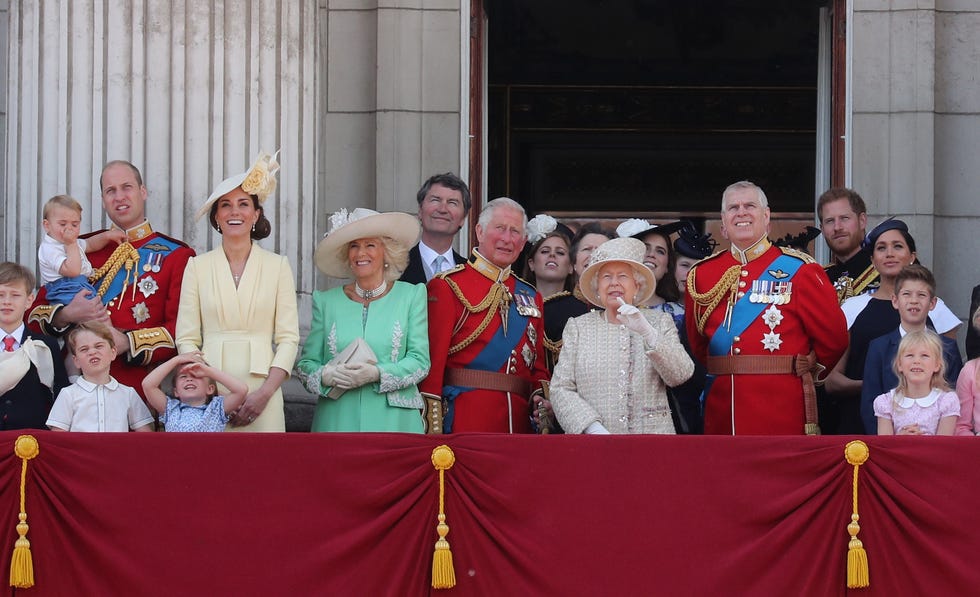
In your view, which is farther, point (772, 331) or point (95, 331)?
point (772, 331)

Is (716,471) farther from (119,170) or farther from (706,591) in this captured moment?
(119,170)

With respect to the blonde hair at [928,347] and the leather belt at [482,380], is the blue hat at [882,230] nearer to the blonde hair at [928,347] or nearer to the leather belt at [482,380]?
the blonde hair at [928,347]

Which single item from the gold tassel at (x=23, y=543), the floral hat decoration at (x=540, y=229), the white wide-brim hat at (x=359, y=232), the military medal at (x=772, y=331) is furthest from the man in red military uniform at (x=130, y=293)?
the military medal at (x=772, y=331)

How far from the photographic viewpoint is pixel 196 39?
9.02 m

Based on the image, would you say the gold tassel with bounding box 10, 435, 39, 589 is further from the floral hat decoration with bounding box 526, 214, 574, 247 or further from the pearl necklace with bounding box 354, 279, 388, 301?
the floral hat decoration with bounding box 526, 214, 574, 247

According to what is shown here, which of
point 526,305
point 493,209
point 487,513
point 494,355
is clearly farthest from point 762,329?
point 487,513

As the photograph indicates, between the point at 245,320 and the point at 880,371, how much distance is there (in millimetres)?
2575

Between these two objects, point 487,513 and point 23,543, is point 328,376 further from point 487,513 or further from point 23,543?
point 23,543

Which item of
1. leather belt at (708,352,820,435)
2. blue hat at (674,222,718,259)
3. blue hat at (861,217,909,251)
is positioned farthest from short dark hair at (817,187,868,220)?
leather belt at (708,352,820,435)

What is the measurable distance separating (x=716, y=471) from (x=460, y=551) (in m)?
0.95

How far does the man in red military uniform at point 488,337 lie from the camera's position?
7.13 meters

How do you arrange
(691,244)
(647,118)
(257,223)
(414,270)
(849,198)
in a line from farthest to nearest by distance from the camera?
(647,118) → (691,244) → (849,198) → (414,270) → (257,223)

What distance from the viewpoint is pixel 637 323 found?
6.51 meters

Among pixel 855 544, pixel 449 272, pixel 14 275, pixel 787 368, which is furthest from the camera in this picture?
pixel 449 272
